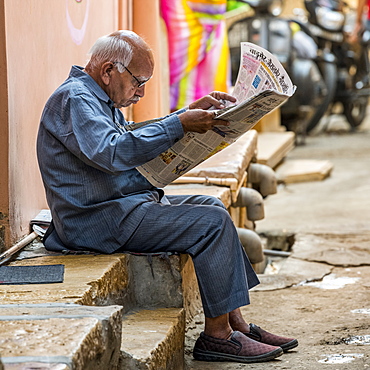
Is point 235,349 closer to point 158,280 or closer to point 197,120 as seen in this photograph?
point 158,280

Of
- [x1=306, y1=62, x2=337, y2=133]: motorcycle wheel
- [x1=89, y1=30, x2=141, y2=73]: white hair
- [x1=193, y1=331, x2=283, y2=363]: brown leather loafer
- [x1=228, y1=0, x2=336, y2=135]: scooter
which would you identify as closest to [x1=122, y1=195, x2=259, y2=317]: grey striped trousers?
[x1=193, y1=331, x2=283, y2=363]: brown leather loafer

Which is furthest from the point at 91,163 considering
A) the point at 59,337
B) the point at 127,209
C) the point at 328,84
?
the point at 328,84

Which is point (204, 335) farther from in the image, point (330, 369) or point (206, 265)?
point (330, 369)

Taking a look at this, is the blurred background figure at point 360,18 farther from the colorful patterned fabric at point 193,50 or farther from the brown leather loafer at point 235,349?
the brown leather loafer at point 235,349

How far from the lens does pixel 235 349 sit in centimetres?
256

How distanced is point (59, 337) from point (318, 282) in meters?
2.37

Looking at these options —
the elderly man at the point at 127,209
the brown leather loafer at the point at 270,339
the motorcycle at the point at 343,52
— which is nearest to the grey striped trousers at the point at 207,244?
the elderly man at the point at 127,209

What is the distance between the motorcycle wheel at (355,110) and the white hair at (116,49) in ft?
34.3

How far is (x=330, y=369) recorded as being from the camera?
256 cm

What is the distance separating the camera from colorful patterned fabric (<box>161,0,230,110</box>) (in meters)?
5.37

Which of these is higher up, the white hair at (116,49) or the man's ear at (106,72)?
the white hair at (116,49)

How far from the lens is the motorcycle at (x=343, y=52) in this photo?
1241 cm

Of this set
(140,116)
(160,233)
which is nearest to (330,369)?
(160,233)

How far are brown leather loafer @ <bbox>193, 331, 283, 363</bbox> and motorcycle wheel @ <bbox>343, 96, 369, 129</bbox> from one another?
1041cm
